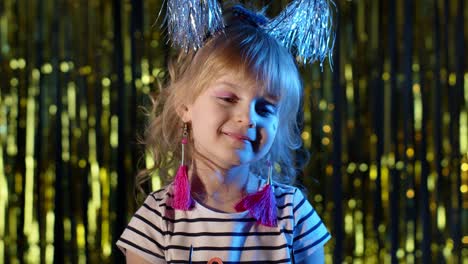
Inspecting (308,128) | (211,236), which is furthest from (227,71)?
(308,128)

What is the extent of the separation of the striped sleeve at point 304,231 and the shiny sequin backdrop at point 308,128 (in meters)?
0.62

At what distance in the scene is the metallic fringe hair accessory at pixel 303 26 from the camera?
53.1 inches

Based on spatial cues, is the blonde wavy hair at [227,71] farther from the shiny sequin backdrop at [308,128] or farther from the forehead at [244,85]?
the shiny sequin backdrop at [308,128]

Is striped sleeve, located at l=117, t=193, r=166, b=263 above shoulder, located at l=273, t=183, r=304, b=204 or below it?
below

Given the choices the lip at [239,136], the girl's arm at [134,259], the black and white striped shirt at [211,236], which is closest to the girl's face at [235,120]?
the lip at [239,136]

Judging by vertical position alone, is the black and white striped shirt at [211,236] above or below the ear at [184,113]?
below

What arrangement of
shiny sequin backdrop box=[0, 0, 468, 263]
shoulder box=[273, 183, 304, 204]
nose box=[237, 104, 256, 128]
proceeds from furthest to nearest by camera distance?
shiny sequin backdrop box=[0, 0, 468, 263] < shoulder box=[273, 183, 304, 204] < nose box=[237, 104, 256, 128]

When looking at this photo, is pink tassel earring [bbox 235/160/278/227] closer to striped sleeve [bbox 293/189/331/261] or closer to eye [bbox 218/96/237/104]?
striped sleeve [bbox 293/189/331/261]

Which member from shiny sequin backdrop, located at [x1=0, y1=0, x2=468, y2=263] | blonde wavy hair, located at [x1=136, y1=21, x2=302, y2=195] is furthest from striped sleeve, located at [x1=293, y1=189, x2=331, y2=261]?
shiny sequin backdrop, located at [x1=0, y1=0, x2=468, y2=263]

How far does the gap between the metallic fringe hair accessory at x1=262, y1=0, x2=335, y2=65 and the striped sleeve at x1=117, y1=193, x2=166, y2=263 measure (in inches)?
14.2

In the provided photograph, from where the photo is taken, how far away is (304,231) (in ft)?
4.31

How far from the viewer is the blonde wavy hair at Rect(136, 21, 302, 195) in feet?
4.11

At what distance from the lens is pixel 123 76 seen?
1937mm

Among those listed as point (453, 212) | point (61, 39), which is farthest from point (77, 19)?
point (453, 212)
